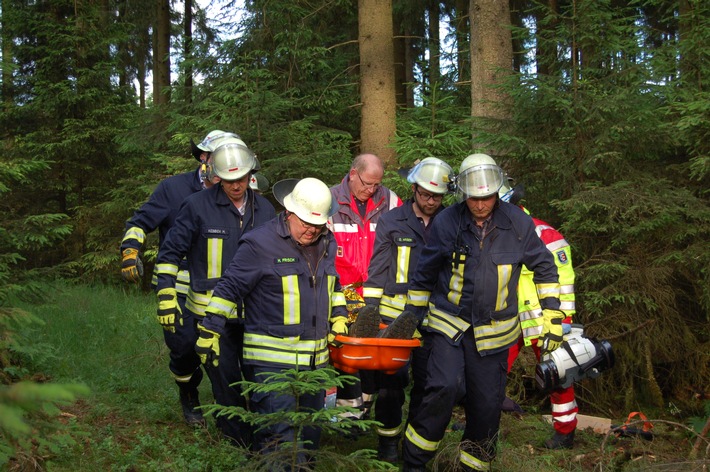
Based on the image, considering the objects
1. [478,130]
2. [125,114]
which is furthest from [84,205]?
[478,130]

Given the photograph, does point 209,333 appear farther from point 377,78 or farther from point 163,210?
point 377,78

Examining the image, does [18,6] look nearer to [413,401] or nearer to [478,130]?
[478,130]

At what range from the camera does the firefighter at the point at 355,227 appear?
5.95 m

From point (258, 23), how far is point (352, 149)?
298cm

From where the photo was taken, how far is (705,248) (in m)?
6.72

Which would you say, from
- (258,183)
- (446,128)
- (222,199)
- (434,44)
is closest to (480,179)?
(222,199)

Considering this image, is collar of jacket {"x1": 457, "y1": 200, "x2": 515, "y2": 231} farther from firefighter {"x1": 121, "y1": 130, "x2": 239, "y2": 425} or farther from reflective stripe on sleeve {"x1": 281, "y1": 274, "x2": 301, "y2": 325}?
firefighter {"x1": 121, "y1": 130, "x2": 239, "y2": 425}

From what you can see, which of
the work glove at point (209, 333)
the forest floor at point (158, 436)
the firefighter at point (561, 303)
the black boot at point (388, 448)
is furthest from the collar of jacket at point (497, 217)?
the black boot at point (388, 448)

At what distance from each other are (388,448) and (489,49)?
526 cm

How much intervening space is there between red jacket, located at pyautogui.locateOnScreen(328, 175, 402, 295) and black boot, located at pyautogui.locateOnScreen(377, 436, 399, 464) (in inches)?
48.6

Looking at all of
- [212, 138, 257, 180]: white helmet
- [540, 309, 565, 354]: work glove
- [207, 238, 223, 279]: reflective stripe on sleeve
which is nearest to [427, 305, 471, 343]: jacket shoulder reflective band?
[540, 309, 565, 354]: work glove

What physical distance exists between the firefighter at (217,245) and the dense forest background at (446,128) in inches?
44.2

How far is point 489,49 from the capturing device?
8.68 metres

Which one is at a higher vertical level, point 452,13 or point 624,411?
point 452,13
